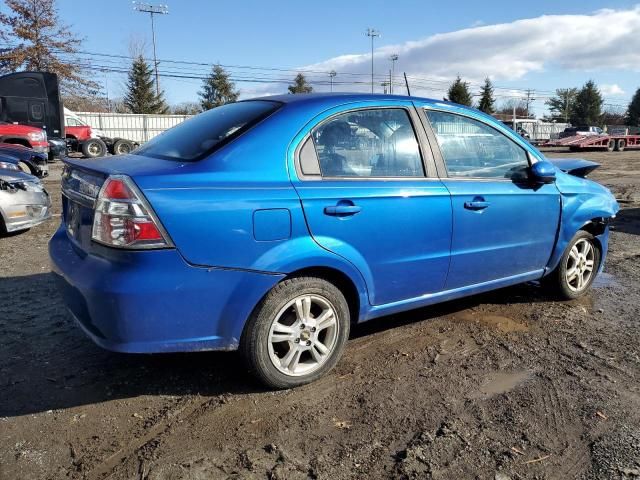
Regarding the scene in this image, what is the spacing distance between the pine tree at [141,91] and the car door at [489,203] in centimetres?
5543

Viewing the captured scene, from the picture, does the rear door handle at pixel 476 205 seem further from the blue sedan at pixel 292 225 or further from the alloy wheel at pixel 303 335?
the alloy wheel at pixel 303 335

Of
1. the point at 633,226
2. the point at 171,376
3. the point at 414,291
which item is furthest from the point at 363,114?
the point at 633,226

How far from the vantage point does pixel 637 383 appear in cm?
312

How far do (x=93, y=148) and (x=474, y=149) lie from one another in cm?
2202

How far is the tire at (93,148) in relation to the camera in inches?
877

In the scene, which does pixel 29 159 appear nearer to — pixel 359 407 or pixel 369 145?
pixel 369 145

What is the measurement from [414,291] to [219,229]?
1453 mm

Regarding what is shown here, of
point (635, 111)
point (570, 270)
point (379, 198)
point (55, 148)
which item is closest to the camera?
point (379, 198)

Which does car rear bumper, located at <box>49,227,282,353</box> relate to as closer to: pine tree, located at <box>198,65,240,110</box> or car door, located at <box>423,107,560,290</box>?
car door, located at <box>423,107,560,290</box>

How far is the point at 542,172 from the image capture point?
385cm

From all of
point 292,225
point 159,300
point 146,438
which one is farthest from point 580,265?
point 146,438

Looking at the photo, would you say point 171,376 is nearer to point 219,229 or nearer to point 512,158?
point 219,229

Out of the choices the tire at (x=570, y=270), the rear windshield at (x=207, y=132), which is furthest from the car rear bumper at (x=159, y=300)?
the tire at (x=570, y=270)

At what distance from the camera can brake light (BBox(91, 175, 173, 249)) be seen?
2.46 m
